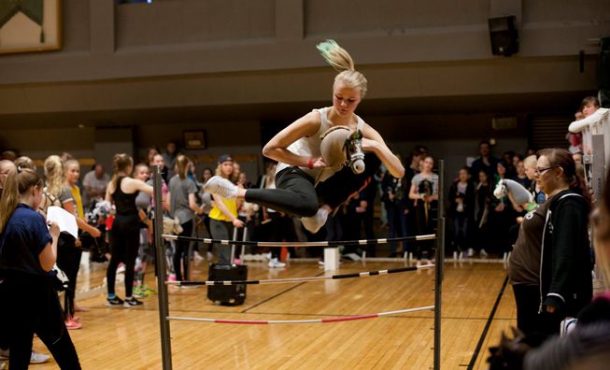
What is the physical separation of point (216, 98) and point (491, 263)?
4.82m

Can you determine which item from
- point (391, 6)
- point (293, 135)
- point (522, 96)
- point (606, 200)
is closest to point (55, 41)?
point (391, 6)

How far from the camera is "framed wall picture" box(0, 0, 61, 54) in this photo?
1173 cm

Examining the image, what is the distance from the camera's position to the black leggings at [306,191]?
12.1 ft

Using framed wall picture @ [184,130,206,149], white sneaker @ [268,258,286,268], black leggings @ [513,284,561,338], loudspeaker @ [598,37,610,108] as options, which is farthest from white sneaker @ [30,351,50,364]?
framed wall picture @ [184,130,206,149]

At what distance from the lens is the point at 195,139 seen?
13422 mm

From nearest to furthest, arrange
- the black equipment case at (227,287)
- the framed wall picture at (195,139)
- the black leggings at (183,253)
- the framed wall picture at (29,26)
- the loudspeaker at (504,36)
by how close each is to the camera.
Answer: the black equipment case at (227,287) < the black leggings at (183,253) < the loudspeaker at (504,36) < the framed wall picture at (29,26) < the framed wall picture at (195,139)

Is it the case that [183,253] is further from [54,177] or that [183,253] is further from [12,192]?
[12,192]

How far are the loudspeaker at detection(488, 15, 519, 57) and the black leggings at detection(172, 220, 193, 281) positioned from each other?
454 cm

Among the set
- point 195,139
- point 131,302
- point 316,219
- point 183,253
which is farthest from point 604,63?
point 195,139

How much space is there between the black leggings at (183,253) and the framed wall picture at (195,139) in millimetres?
4687

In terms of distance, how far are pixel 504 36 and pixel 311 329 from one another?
16.5 feet

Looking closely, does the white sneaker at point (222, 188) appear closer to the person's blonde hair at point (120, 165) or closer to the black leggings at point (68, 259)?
the black leggings at point (68, 259)

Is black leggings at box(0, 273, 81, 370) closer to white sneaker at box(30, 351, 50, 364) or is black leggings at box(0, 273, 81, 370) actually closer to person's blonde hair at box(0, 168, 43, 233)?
person's blonde hair at box(0, 168, 43, 233)

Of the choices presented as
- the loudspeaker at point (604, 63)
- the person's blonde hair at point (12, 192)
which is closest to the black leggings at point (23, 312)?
the person's blonde hair at point (12, 192)
